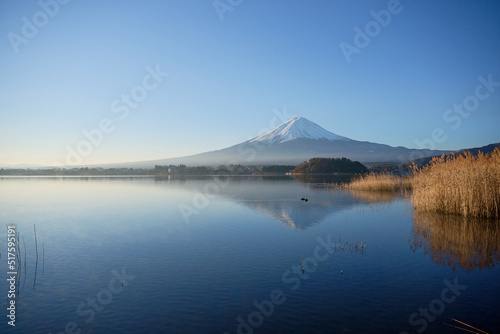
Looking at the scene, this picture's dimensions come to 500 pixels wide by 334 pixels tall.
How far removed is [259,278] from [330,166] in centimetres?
9009

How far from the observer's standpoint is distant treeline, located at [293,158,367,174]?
92.5 meters

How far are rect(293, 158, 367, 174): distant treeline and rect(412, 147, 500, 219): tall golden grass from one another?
3058 inches

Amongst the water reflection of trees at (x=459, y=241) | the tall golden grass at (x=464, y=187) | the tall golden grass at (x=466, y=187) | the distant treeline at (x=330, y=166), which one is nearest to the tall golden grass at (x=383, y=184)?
the tall golden grass at (x=464, y=187)

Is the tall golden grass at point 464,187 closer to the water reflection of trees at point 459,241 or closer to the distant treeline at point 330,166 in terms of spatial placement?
the water reflection of trees at point 459,241

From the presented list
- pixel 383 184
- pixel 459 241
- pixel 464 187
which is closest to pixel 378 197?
pixel 383 184

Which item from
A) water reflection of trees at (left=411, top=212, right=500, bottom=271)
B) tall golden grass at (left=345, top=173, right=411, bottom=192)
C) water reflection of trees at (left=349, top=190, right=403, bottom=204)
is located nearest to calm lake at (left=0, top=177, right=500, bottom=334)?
water reflection of trees at (left=411, top=212, right=500, bottom=271)

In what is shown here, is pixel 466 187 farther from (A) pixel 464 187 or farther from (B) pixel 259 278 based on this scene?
(B) pixel 259 278

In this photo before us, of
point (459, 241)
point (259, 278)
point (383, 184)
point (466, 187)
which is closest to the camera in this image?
point (259, 278)

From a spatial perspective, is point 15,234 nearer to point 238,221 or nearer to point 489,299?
point 238,221

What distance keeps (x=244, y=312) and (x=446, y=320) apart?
10.5 ft

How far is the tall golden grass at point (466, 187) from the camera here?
13.2 meters

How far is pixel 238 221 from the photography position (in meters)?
15.2

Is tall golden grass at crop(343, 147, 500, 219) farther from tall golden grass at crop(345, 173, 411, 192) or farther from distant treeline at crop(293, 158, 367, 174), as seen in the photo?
distant treeline at crop(293, 158, 367, 174)

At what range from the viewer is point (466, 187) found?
1371cm
